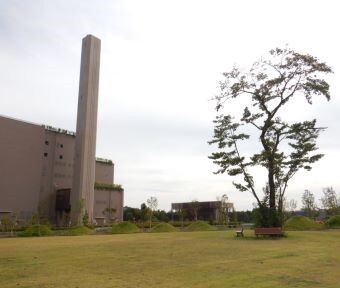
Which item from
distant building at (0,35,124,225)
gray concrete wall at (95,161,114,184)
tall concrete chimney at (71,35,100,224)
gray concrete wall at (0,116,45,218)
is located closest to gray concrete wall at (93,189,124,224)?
distant building at (0,35,124,225)

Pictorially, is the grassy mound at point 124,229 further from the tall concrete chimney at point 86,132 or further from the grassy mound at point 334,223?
the tall concrete chimney at point 86,132

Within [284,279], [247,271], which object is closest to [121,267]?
[247,271]

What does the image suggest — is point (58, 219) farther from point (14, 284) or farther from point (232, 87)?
point (14, 284)

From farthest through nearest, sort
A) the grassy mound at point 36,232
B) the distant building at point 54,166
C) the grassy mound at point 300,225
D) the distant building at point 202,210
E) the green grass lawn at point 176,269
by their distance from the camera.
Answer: the distant building at point 202,210 < the distant building at point 54,166 < the grassy mound at point 300,225 < the grassy mound at point 36,232 < the green grass lawn at point 176,269

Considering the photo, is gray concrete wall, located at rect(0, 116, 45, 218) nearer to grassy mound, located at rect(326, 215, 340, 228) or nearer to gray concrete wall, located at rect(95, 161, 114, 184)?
gray concrete wall, located at rect(95, 161, 114, 184)

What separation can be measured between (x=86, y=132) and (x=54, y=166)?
1077 cm

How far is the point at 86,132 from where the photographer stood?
59.8m

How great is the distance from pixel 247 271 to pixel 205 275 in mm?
1236

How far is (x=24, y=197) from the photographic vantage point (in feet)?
195

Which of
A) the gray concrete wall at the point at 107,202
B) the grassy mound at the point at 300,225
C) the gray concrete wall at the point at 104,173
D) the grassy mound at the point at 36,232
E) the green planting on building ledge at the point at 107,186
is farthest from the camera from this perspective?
the gray concrete wall at the point at 104,173

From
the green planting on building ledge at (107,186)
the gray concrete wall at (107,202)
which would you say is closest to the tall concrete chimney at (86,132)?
the gray concrete wall at (107,202)

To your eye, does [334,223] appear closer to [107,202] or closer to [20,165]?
[107,202]

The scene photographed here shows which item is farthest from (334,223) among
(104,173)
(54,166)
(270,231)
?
(104,173)

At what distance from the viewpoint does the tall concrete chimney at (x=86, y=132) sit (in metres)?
58.7
